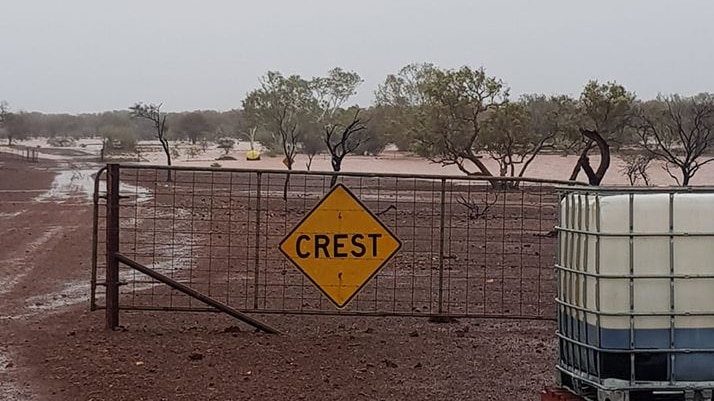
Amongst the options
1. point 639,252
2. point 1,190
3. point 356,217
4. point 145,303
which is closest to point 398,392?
point 356,217

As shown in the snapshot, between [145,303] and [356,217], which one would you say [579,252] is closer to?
[356,217]

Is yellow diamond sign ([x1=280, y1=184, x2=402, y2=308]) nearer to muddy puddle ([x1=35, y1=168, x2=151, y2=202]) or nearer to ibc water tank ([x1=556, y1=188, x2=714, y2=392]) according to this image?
ibc water tank ([x1=556, y1=188, x2=714, y2=392])

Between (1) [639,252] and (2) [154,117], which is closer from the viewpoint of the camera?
(1) [639,252]

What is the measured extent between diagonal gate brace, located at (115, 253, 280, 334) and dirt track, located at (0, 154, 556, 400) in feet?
0.47

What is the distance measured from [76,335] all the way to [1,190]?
32937mm

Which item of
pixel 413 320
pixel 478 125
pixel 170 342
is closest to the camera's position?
pixel 170 342

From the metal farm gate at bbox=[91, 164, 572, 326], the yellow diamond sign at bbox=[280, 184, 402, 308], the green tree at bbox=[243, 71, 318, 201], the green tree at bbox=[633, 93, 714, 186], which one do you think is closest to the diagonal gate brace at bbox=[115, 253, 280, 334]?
the metal farm gate at bbox=[91, 164, 572, 326]

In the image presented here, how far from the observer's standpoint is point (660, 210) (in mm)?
5090

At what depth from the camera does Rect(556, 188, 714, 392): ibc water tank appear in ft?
16.7

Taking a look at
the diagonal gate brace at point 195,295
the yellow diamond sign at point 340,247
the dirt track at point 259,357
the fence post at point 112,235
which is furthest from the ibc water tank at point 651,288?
the fence post at point 112,235

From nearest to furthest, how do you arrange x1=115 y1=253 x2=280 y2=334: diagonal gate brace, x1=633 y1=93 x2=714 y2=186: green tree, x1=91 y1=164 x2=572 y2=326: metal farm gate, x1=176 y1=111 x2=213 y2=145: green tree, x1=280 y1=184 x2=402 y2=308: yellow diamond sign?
x1=115 y1=253 x2=280 y2=334: diagonal gate brace
x1=280 y1=184 x2=402 y2=308: yellow diamond sign
x1=91 y1=164 x2=572 y2=326: metal farm gate
x1=633 y1=93 x2=714 y2=186: green tree
x1=176 y1=111 x2=213 y2=145: green tree

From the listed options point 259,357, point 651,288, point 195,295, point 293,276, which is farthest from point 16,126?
point 651,288

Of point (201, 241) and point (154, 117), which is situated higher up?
point (154, 117)

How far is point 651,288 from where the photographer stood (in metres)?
5.09
